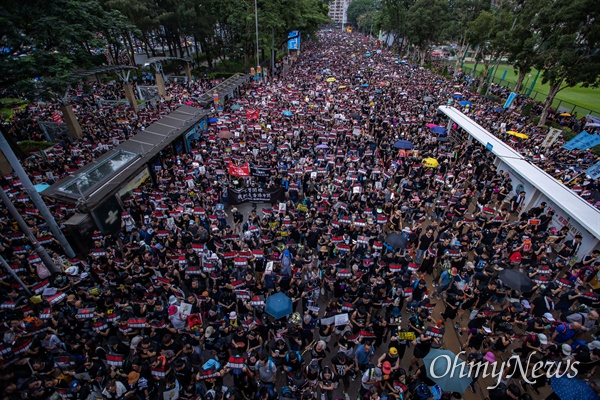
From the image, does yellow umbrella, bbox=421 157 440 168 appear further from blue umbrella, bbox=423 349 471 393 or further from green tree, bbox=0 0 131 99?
green tree, bbox=0 0 131 99

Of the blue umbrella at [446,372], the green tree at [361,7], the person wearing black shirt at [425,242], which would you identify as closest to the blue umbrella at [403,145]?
the person wearing black shirt at [425,242]

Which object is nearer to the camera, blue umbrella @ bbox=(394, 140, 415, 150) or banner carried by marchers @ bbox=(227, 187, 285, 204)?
banner carried by marchers @ bbox=(227, 187, 285, 204)

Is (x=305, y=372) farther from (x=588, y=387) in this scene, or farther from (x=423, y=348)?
(x=588, y=387)

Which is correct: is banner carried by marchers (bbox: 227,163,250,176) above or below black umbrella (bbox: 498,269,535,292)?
below

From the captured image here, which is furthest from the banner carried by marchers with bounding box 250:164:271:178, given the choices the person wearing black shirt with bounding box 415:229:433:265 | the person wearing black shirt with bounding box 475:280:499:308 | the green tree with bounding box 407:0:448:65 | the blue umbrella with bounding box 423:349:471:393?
the green tree with bounding box 407:0:448:65

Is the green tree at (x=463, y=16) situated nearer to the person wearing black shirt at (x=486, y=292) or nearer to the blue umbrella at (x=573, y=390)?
the person wearing black shirt at (x=486, y=292)

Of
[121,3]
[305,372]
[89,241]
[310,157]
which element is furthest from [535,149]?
[121,3]
